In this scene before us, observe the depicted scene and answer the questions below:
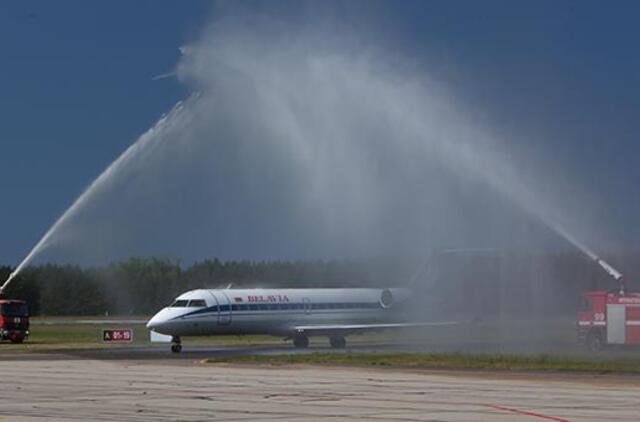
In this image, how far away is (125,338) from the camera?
81250 mm

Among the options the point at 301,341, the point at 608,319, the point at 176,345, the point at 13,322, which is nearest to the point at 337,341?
the point at 301,341

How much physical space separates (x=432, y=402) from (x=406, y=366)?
16855mm

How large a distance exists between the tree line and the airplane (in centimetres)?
296

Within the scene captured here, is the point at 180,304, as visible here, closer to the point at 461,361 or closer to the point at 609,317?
the point at 609,317

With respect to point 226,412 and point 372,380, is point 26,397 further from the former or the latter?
point 372,380

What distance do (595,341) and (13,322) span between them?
3697 centimetres

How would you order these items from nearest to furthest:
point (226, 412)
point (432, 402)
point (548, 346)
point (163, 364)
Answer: point (226, 412) → point (432, 402) → point (163, 364) → point (548, 346)

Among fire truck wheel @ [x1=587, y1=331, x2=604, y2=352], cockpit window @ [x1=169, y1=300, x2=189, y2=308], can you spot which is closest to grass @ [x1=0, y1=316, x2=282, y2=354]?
cockpit window @ [x1=169, y1=300, x2=189, y2=308]

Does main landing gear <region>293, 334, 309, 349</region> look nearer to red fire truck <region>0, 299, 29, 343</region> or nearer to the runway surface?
→ red fire truck <region>0, 299, 29, 343</region>

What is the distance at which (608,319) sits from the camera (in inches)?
2569

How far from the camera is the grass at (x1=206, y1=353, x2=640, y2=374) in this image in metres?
46.1

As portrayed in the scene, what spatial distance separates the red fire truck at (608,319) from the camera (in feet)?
211

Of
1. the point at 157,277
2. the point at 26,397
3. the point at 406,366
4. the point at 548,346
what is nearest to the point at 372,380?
the point at 406,366

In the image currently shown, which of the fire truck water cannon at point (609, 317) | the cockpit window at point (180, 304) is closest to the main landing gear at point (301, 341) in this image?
the cockpit window at point (180, 304)
